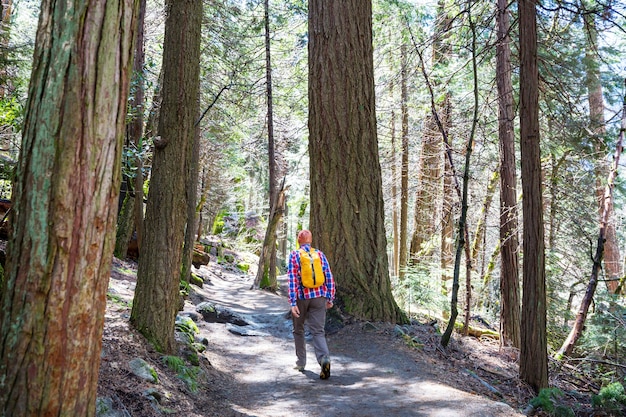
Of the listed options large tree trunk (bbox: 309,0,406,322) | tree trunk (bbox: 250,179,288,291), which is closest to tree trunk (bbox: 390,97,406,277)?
tree trunk (bbox: 250,179,288,291)

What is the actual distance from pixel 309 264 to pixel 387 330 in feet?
7.92

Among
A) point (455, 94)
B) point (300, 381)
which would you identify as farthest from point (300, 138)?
point (300, 381)

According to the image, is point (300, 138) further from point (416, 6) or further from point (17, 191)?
point (17, 191)

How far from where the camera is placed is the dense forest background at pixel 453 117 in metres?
10.0

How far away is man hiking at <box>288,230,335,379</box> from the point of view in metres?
6.68

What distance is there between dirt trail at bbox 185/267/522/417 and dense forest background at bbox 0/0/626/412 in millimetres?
2601

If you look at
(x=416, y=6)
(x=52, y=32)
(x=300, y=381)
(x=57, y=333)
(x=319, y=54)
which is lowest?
(x=300, y=381)

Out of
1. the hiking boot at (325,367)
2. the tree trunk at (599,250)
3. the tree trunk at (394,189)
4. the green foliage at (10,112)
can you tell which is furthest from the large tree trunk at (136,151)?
the tree trunk at (394,189)

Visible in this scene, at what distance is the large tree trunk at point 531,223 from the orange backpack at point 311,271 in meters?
3.20

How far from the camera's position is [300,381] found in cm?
668

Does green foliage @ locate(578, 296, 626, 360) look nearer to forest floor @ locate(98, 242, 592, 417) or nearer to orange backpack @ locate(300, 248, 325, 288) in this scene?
forest floor @ locate(98, 242, 592, 417)

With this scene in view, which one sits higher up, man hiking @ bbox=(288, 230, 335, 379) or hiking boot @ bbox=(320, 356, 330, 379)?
man hiking @ bbox=(288, 230, 335, 379)

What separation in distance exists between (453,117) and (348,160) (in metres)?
5.69

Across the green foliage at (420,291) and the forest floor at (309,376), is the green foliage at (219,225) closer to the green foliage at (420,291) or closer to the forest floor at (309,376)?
the green foliage at (420,291)
